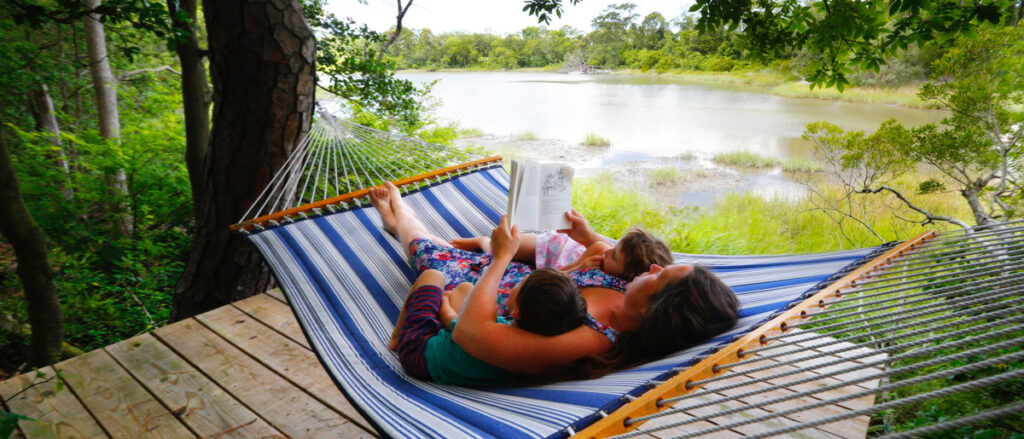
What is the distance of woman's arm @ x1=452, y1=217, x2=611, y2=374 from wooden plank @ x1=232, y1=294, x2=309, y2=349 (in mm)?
1140

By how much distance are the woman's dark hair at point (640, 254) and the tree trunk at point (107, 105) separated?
3.65 metres

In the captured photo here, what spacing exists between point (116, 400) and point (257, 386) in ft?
1.51

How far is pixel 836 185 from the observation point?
632 centimetres

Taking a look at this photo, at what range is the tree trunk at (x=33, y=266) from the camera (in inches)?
80.4

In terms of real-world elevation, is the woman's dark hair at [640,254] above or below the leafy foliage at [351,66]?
below

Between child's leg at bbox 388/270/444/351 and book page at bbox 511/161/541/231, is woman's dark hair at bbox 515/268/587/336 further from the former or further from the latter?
child's leg at bbox 388/270/444/351

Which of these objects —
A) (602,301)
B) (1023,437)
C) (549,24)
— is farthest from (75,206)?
(1023,437)

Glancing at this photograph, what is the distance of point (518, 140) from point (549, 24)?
26.0 ft

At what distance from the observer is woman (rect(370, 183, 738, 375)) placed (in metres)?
1.31

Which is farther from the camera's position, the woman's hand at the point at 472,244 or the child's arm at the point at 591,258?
the woman's hand at the point at 472,244

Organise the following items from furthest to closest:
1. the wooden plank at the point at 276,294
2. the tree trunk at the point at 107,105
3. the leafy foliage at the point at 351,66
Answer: the tree trunk at the point at 107,105, the leafy foliage at the point at 351,66, the wooden plank at the point at 276,294

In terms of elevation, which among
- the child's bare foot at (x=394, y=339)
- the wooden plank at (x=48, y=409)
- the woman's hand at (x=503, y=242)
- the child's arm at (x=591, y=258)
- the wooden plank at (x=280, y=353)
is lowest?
the wooden plank at (x=48, y=409)

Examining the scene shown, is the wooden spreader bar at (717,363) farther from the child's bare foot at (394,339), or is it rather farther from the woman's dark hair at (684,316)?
the child's bare foot at (394,339)

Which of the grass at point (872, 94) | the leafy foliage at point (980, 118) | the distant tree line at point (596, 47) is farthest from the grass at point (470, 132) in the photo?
the leafy foliage at point (980, 118)
